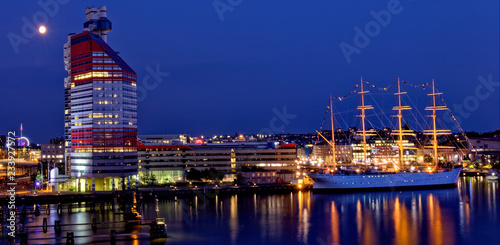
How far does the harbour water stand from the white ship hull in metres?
4.77

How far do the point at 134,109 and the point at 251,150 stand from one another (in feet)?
58.2

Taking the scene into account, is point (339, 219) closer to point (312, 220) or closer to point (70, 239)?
point (312, 220)

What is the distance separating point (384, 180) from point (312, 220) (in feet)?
87.9

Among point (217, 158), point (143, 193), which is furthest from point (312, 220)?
point (217, 158)

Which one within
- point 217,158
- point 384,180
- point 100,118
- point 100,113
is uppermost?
point 100,113

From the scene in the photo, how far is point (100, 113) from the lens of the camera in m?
55.9

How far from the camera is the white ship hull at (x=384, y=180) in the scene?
61.1 meters

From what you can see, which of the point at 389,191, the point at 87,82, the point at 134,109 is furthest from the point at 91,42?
the point at 389,191

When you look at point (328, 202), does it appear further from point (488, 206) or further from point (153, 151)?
point (153, 151)

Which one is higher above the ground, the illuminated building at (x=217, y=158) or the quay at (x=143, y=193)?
the illuminated building at (x=217, y=158)

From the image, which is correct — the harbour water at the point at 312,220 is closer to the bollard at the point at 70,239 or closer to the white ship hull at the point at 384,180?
the bollard at the point at 70,239

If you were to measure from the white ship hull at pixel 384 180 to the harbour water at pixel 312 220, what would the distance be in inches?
188

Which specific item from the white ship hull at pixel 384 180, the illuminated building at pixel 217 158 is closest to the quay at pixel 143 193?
the white ship hull at pixel 384 180

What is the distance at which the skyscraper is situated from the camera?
182 feet
